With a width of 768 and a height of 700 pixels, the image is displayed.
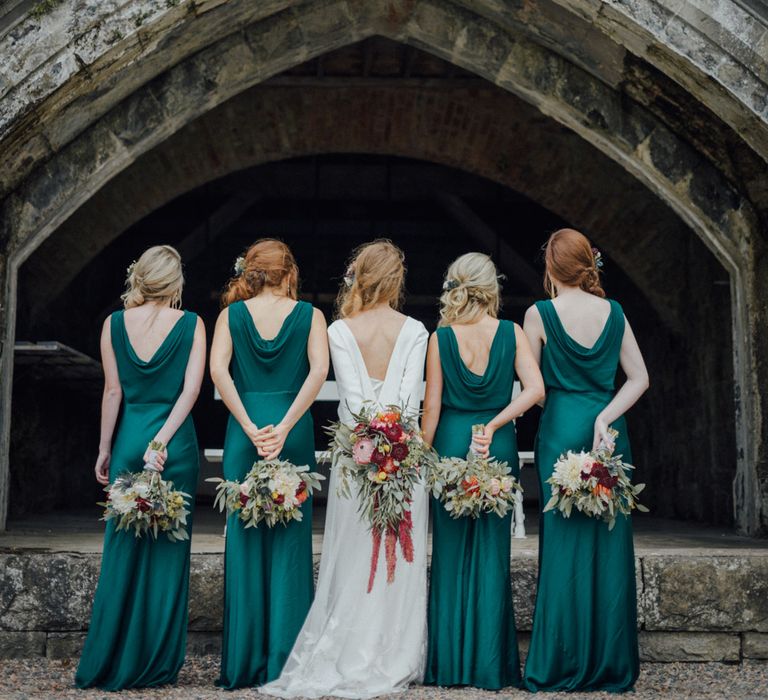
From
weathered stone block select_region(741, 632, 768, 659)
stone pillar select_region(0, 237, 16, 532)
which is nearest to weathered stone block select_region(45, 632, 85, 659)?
stone pillar select_region(0, 237, 16, 532)

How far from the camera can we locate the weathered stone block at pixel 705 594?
5770 mm

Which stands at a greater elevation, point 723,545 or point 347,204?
point 347,204

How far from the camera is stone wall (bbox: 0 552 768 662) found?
5.66m

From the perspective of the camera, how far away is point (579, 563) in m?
4.79

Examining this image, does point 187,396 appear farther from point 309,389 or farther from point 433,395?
point 433,395

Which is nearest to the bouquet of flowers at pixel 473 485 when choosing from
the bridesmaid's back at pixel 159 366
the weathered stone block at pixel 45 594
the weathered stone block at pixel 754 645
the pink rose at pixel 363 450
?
the pink rose at pixel 363 450

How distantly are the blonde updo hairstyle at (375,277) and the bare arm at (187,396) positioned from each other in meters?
0.76

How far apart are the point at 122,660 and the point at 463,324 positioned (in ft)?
7.40

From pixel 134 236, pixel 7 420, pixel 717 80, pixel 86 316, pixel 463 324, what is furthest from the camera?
pixel 134 236

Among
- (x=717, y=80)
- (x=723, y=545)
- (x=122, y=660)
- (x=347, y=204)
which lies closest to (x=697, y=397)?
(x=723, y=545)

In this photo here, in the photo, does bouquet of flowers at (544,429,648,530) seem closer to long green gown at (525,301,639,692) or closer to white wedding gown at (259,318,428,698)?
long green gown at (525,301,639,692)

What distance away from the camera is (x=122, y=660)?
4695 mm

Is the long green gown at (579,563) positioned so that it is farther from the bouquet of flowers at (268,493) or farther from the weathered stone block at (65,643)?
the weathered stone block at (65,643)

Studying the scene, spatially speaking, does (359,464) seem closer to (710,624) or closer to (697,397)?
(710,624)
